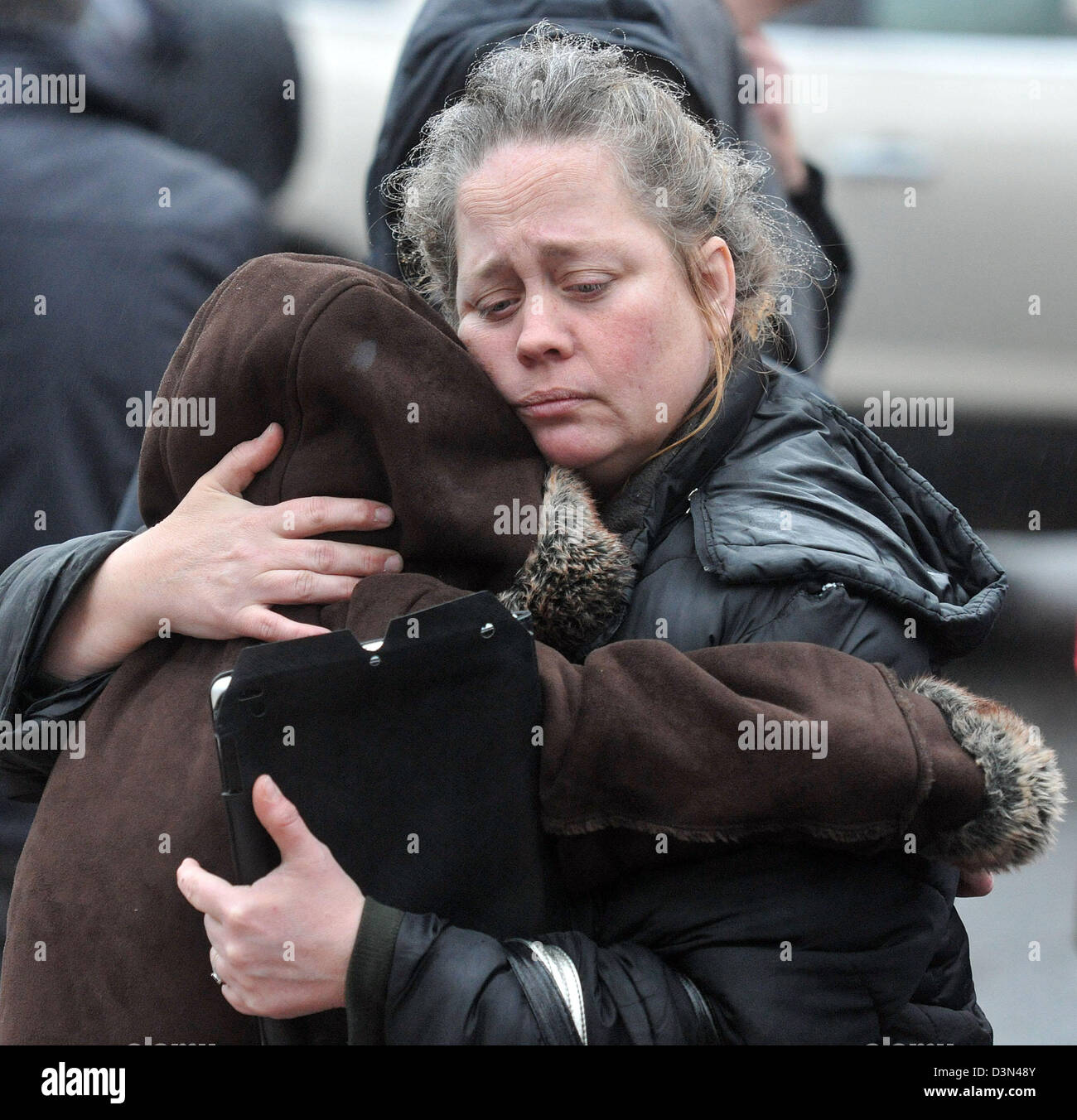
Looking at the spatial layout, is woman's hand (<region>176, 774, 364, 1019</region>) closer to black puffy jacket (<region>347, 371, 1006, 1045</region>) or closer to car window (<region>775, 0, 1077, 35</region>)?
black puffy jacket (<region>347, 371, 1006, 1045</region>)

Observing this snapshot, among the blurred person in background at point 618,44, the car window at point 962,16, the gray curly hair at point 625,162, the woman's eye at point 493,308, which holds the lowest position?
the woman's eye at point 493,308

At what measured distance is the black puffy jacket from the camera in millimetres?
1402

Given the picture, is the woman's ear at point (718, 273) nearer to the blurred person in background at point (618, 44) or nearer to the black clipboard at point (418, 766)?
the blurred person in background at point (618, 44)

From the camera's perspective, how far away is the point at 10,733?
1715 mm

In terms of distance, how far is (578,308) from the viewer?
5.63 ft

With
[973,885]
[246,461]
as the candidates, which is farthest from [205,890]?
[973,885]

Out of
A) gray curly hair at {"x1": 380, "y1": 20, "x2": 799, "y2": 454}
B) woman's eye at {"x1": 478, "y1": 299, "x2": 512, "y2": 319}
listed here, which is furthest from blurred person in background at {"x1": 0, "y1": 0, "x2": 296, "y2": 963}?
woman's eye at {"x1": 478, "y1": 299, "x2": 512, "y2": 319}

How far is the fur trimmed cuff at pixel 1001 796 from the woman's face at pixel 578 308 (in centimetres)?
48

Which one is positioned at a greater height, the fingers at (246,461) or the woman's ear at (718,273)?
the woman's ear at (718,273)

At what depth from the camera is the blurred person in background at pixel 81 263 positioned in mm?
2379

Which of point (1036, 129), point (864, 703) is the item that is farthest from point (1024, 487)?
point (864, 703)

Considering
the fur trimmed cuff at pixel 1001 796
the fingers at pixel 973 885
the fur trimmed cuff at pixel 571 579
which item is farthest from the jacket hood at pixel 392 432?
the fingers at pixel 973 885
